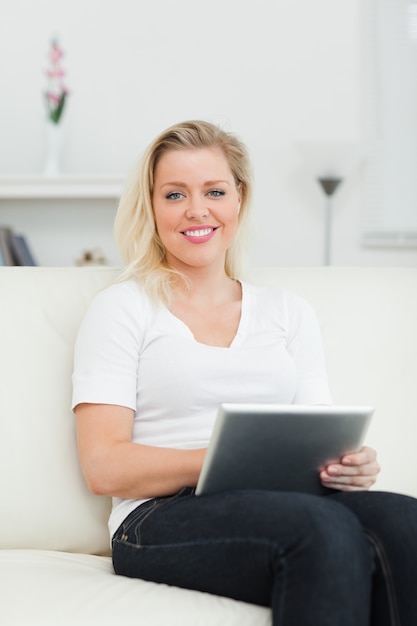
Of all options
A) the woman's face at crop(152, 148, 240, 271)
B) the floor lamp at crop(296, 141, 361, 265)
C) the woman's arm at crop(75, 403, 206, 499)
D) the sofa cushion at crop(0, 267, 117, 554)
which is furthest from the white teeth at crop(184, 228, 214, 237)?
the floor lamp at crop(296, 141, 361, 265)

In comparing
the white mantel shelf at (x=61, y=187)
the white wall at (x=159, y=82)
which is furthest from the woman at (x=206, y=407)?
the white wall at (x=159, y=82)

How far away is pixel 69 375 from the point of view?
1.74 metres

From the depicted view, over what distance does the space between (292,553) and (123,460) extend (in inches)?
14.8

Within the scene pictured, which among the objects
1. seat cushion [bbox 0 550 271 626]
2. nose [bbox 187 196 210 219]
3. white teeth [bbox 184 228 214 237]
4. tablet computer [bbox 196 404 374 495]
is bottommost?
seat cushion [bbox 0 550 271 626]

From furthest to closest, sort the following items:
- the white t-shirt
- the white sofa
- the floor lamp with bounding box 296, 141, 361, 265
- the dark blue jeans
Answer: the floor lamp with bounding box 296, 141, 361, 265 → the white t-shirt → the white sofa → the dark blue jeans

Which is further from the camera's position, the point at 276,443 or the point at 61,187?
the point at 61,187

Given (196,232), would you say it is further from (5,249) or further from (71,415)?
(5,249)

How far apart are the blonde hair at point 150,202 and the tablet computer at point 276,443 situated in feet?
1.51

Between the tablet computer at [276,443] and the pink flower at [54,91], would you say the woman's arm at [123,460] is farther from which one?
the pink flower at [54,91]

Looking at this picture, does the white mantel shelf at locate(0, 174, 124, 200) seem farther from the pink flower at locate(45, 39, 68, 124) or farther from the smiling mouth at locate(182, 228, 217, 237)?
the smiling mouth at locate(182, 228, 217, 237)

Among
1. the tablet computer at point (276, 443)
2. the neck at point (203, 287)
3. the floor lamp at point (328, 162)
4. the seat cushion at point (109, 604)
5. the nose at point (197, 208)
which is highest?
the floor lamp at point (328, 162)

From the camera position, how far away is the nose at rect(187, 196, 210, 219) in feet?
5.65

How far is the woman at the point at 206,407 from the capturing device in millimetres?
1244

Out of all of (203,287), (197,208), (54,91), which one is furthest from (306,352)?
(54,91)
